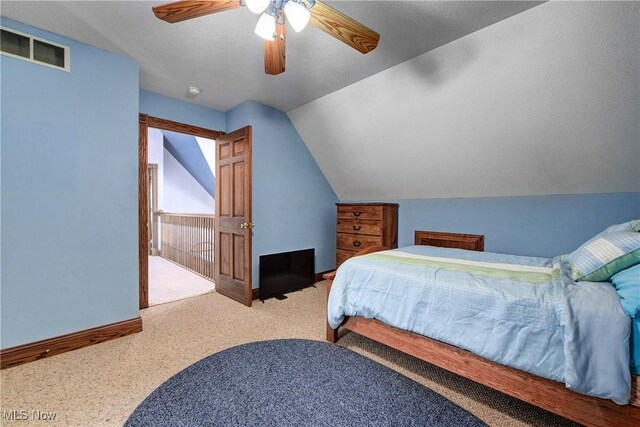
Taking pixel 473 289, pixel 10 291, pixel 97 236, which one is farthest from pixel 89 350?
pixel 473 289

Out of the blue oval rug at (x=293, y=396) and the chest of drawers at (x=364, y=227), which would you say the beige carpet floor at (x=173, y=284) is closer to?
the blue oval rug at (x=293, y=396)

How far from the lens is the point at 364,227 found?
3.59 m

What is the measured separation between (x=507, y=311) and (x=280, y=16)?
195 centimetres

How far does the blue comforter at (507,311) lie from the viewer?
1129 millimetres

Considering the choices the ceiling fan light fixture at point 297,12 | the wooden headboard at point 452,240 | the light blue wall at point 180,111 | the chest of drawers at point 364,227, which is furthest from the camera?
the chest of drawers at point 364,227

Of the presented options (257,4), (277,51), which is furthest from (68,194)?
(257,4)

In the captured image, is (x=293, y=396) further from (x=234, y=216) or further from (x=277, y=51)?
(x=234, y=216)

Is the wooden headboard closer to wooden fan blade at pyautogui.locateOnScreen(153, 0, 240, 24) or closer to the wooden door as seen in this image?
the wooden door

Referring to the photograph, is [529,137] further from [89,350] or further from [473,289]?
[89,350]

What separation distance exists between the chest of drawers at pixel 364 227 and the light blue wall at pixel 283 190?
408mm

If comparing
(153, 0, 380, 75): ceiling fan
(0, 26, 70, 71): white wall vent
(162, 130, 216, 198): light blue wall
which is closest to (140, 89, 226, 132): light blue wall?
(0, 26, 70, 71): white wall vent

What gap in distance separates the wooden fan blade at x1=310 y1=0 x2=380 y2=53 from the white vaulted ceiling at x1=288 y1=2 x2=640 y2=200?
3.41ft

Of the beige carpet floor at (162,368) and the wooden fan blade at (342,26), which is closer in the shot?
the wooden fan blade at (342,26)

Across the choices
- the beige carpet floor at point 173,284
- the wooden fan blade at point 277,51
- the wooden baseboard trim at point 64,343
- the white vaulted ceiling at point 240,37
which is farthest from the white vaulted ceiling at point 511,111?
the wooden baseboard trim at point 64,343
